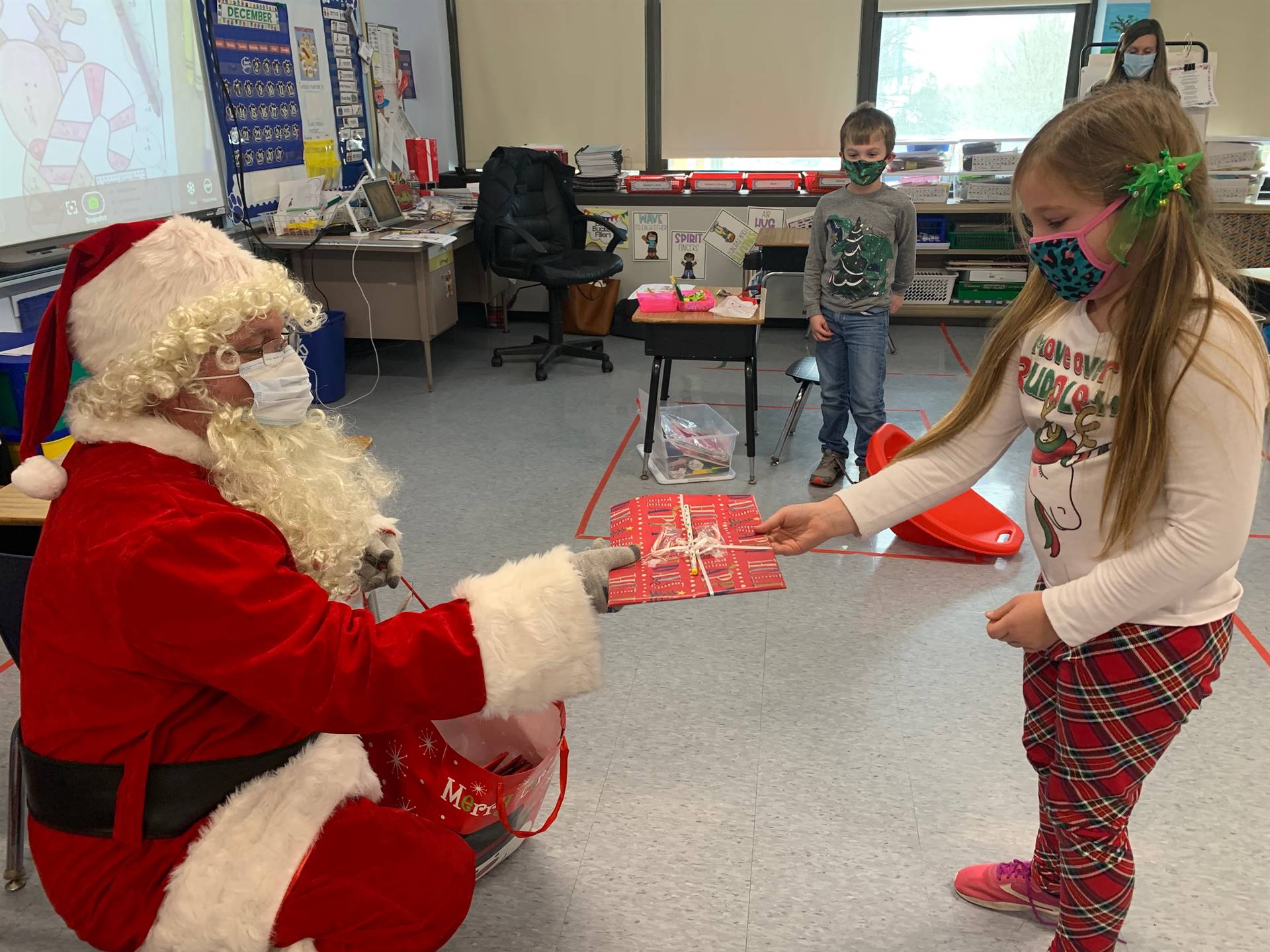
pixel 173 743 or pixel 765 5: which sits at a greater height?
pixel 765 5

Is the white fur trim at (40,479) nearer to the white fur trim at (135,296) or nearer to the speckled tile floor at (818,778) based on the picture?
the white fur trim at (135,296)

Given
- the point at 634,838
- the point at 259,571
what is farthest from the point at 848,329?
the point at 259,571

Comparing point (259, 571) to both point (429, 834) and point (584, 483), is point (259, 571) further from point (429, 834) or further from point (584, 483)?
point (584, 483)

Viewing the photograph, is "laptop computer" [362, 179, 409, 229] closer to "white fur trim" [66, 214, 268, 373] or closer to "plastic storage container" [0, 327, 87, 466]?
"plastic storage container" [0, 327, 87, 466]

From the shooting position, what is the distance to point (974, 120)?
18.7 feet

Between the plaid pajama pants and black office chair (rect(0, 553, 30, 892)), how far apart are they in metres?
1.49

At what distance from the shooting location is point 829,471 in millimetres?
3537

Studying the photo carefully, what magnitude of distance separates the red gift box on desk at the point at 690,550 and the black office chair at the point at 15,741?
89 cm

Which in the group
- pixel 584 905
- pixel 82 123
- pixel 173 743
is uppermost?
pixel 82 123

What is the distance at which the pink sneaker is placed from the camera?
1.62 meters

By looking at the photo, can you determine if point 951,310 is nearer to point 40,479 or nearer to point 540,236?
point 540,236

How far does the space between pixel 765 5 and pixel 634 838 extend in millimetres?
5236

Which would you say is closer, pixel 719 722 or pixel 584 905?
pixel 584 905

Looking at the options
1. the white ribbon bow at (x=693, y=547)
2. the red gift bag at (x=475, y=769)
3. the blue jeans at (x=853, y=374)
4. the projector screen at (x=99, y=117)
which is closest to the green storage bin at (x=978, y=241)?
the blue jeans at (x=853, y=374)
